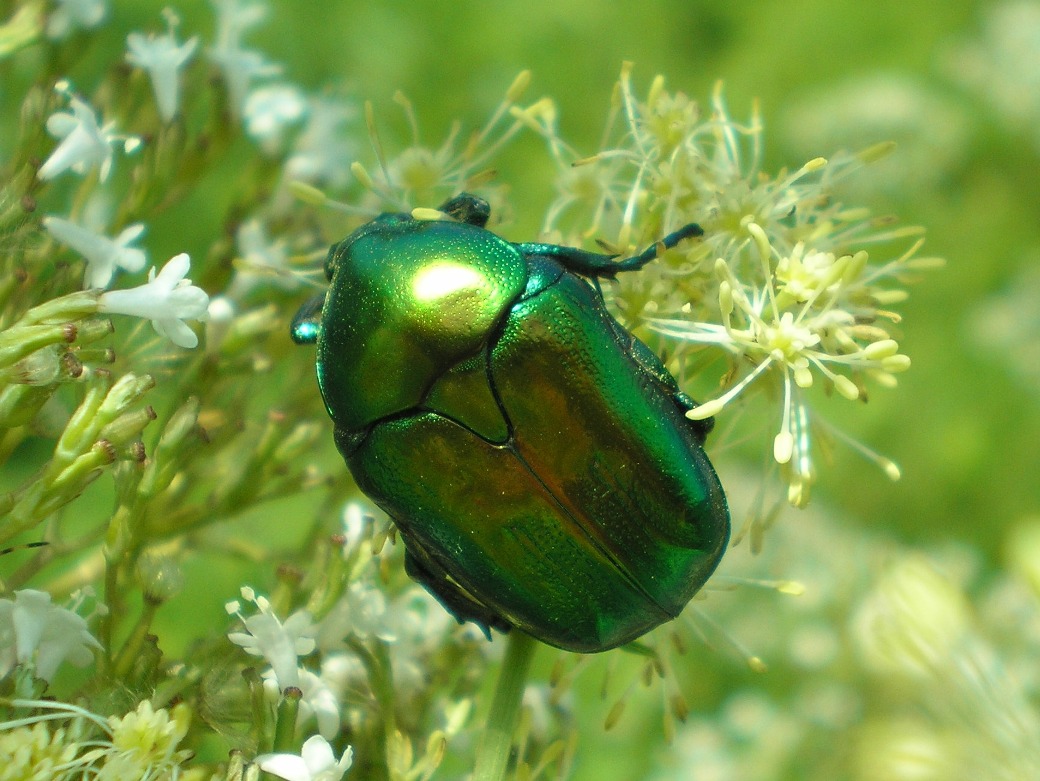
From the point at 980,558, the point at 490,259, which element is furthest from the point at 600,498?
the point at 980,558

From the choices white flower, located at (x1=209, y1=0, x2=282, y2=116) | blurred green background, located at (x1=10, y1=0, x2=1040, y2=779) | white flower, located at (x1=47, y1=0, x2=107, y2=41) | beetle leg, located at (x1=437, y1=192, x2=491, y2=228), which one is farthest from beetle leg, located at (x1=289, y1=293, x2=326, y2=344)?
blurred green background, located at (x1=10, y1=0, x2=1040, y2=779)


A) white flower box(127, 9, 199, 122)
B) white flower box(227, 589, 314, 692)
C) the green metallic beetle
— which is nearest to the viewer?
white flower box(227, 589, 314, 692)

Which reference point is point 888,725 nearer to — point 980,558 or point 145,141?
point 980,558

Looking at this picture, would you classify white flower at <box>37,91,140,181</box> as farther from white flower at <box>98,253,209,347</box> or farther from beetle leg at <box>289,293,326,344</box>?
beetle leg at <box>289,293,326,344</box>

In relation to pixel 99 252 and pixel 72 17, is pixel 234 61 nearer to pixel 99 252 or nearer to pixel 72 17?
pixel 72 17

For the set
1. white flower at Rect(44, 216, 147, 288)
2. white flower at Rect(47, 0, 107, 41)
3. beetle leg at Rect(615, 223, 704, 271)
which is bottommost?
white flower at Rect(44, 216, 147, 288)

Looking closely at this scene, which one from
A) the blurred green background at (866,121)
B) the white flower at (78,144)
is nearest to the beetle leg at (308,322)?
the white flower at (78,144)

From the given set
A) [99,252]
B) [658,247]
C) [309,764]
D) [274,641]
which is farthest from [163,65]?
[309,764]

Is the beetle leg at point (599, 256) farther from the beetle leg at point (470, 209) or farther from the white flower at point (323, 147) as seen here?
the white flower at point (323, 147)
